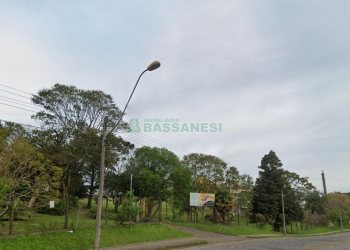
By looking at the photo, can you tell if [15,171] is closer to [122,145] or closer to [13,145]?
[13,145]

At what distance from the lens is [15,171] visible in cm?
1883

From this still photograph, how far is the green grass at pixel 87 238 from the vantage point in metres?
16.1

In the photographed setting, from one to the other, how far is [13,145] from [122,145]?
82.2ft

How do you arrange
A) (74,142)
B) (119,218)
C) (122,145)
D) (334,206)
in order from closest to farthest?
(119,218), (74,142), (122,145), (334,206)

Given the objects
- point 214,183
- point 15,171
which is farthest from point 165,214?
point 15,171

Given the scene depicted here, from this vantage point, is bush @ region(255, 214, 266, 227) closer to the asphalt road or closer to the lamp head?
the asphalt road

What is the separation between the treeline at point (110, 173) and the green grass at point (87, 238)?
3.85 feet

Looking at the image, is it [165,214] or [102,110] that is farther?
[165,214]

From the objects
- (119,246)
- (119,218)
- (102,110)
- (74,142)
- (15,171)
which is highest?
(102,110)

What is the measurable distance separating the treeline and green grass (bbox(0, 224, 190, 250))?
Result: 1172 millimetres

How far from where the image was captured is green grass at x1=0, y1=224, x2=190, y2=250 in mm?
16125

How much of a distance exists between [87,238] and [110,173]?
1109 inches

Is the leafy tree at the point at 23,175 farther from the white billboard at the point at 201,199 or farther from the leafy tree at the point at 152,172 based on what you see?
the white billboard at the point at 201,199

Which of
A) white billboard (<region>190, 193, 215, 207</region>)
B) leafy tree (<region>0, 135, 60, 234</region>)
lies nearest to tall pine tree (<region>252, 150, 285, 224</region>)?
white billboard (<region>190, 193, 215, 207</region>)
